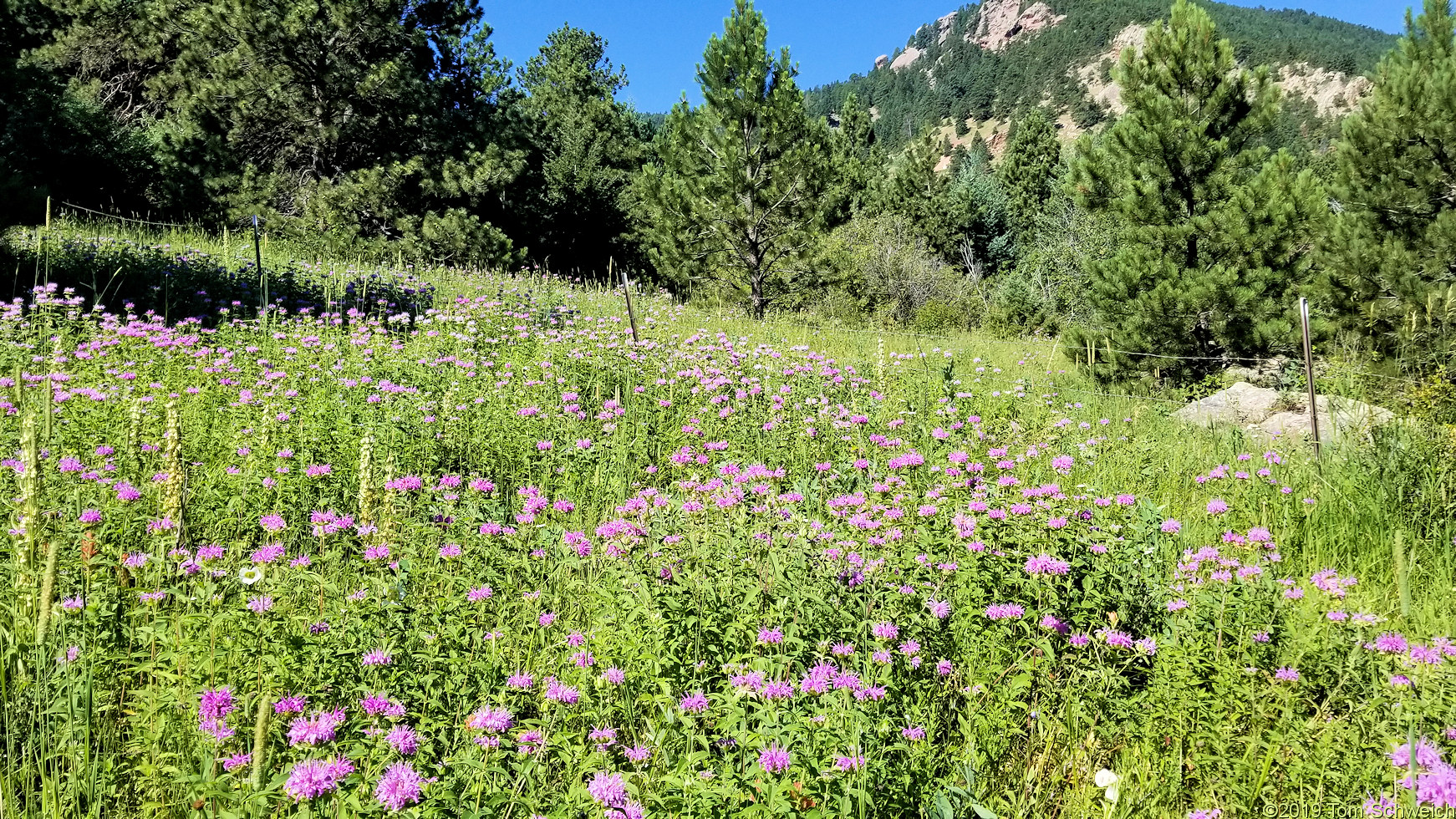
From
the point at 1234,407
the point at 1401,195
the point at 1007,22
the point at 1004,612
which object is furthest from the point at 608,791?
the point at 1007,22

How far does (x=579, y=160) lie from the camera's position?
1006 inches

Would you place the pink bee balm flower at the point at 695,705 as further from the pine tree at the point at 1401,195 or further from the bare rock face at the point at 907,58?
the bare rock face at the point at 907,58

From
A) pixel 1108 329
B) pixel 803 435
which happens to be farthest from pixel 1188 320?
pixel 803 435

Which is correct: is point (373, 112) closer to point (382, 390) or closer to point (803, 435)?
point (382, 390)

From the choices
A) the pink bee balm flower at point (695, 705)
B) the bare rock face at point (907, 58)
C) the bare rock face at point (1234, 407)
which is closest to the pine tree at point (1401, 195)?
the bare rock face at point (1234, 407)

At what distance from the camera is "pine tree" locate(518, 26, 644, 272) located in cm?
2508

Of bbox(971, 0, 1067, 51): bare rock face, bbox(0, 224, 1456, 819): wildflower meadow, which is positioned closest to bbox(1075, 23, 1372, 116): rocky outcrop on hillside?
bbox(971, 0, 1067, 51): bare rock face

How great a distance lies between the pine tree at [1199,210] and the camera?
292 inches

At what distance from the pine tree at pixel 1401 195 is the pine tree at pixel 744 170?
293 inches

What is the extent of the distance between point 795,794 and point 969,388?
514cm

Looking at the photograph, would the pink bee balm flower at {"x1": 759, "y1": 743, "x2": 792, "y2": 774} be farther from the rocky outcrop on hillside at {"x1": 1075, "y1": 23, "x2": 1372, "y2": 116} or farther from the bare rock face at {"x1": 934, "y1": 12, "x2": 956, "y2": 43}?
the bare rock face at {"x1": 934, "y1": 12, "x2": 956, "y2": 43}

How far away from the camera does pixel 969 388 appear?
6.09 meters

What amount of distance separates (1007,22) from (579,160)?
158m

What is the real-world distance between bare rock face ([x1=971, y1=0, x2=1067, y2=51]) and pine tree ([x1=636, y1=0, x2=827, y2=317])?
147 meters
